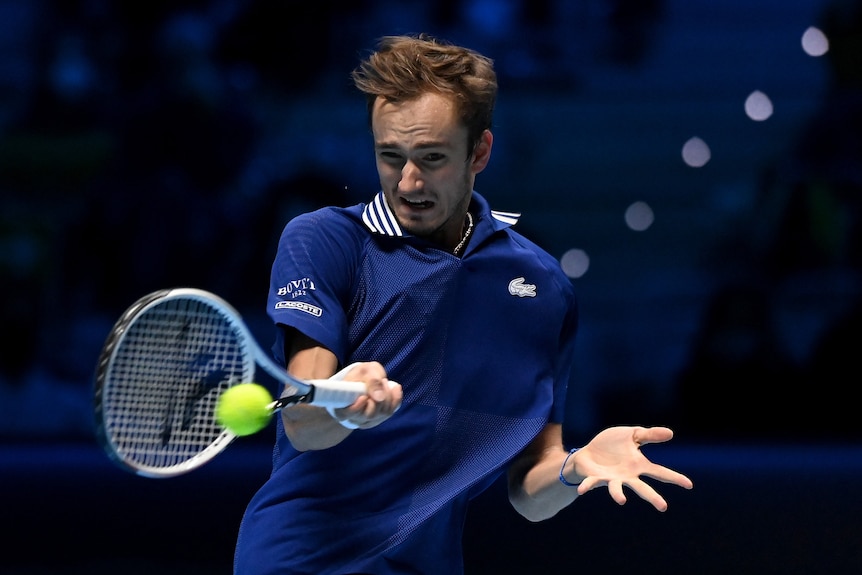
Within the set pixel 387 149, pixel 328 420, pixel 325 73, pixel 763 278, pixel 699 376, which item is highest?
pixel 387 149

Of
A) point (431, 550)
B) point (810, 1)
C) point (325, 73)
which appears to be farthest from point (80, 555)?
point (810, 1)

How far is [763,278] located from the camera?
758 centimetres

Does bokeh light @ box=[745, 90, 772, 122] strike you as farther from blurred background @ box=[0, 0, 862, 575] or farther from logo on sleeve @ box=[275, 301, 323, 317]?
logo on sleeve @ box=[275, 301, 323, 317]

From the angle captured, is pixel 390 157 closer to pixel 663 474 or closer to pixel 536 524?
pixel 663 474

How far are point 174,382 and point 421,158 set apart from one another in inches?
24.1

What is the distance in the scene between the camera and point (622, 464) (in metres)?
2.36

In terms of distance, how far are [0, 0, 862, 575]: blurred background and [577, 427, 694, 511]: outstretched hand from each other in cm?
483

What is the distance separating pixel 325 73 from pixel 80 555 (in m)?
3.83

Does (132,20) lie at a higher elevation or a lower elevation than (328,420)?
lower

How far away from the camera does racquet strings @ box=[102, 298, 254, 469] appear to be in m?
2.13

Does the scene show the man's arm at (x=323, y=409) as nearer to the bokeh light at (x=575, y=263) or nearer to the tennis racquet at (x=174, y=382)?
the tennis racquet at (x=174, y=382)

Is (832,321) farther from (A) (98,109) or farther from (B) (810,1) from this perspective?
(A) (98,109)

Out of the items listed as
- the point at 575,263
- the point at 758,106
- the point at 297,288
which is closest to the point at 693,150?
the point at 758,106

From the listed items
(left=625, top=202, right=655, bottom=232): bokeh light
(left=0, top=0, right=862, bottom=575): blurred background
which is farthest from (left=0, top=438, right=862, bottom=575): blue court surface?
(left=625, top=202, right=655, bottom=232): bokeh light
